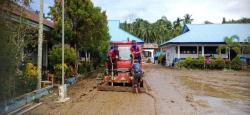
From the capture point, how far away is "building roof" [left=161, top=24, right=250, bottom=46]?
44963 millimetres

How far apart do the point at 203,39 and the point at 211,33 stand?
2.88 m

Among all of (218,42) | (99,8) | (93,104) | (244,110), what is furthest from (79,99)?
(218,42)

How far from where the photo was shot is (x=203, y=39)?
149 ft

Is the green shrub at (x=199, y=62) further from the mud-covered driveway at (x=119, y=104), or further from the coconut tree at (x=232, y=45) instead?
the mud-covered driveway at (x=119, y=104)

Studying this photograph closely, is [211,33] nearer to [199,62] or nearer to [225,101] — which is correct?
[199,62]

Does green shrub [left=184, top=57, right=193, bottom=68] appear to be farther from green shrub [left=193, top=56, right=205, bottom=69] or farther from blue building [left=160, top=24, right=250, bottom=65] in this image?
blue building [left=160, top=24, right=250, bottom=65]

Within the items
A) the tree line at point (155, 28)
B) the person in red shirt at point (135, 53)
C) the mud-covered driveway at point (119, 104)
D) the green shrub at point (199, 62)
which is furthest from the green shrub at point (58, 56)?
the tree line at point (155, 28)

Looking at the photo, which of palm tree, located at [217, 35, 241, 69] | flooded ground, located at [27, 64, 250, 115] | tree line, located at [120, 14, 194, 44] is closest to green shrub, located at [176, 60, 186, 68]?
palm tree, located at [217, 35, 241, 69]

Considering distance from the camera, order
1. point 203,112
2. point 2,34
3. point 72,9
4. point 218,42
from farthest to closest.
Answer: point 218,42 < point 72,9 < point 203,112 < point 2,34

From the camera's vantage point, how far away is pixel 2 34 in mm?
9867

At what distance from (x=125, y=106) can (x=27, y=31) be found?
191 inches

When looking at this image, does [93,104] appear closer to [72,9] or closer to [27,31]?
[27,31]

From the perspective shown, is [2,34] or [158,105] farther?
[158,105]

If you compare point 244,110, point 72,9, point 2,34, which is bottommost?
point 244,110
